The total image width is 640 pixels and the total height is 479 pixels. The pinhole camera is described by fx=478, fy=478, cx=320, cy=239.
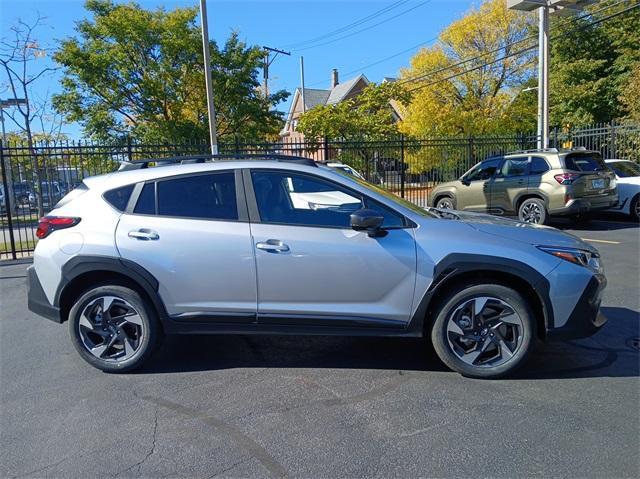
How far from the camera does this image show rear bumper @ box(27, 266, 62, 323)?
396cm

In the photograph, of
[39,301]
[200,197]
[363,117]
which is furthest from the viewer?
[363,117]

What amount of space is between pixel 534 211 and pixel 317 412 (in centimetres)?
916

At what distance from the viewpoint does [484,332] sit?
3637 mm

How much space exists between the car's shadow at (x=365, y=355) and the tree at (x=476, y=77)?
24565 mm

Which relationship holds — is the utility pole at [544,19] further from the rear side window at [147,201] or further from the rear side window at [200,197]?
the rear side window at [147,201]

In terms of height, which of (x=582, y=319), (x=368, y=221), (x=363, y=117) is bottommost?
(x=582, y=319)

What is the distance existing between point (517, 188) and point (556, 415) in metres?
8.77

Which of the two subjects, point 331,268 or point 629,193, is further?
point 629,193

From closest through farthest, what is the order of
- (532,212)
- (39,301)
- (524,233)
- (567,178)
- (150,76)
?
(524,233) → (39,301) → (567,178) → (532,212) → (150,76)

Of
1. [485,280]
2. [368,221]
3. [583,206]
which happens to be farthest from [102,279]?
[583,206]

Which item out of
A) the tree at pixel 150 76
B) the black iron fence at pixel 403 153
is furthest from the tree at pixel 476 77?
the tree at pixel 150 76

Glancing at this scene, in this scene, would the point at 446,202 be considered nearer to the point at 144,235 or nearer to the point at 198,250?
the point at 198,250

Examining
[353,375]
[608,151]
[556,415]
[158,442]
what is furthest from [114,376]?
[608,151]

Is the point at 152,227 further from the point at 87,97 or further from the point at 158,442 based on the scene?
the point at 87,97
